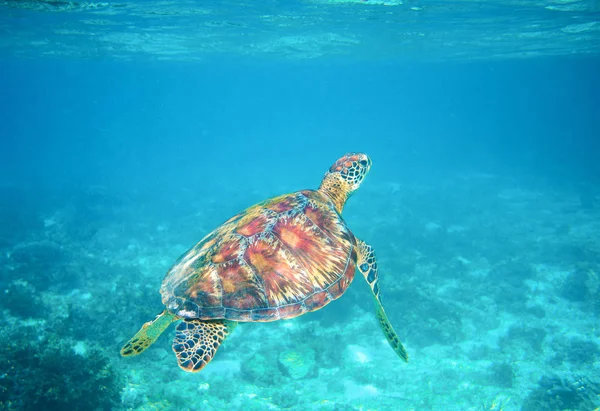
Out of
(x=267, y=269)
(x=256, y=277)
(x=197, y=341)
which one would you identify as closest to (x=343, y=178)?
(x=267, y=269)

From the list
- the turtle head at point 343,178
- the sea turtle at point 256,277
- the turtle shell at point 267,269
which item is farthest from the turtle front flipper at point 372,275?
the turtle head at point 343,178

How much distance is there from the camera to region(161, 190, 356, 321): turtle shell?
3697 mm

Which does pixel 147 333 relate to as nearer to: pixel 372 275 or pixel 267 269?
pixel 267 269

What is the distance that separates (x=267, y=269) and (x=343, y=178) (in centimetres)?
277

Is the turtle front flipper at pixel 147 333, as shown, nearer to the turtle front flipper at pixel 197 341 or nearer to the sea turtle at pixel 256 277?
the sea turtle at pixel 256 277

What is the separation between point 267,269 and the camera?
3.93 meters

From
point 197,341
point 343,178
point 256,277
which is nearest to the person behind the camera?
point 197,341

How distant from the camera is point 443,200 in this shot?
23.0 meters

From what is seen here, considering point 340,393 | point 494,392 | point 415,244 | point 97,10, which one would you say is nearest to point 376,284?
point 340,393

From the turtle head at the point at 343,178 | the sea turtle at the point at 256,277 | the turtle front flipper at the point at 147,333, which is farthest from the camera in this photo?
the turtle head at the point at 343,178

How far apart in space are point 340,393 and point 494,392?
355cm

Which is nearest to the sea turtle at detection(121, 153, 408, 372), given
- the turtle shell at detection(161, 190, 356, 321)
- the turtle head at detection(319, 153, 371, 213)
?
the turtle shell at detection(161, 190, 356, 321)

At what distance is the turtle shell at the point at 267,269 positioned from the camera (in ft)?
12.1

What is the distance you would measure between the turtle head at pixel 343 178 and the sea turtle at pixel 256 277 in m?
1.16
